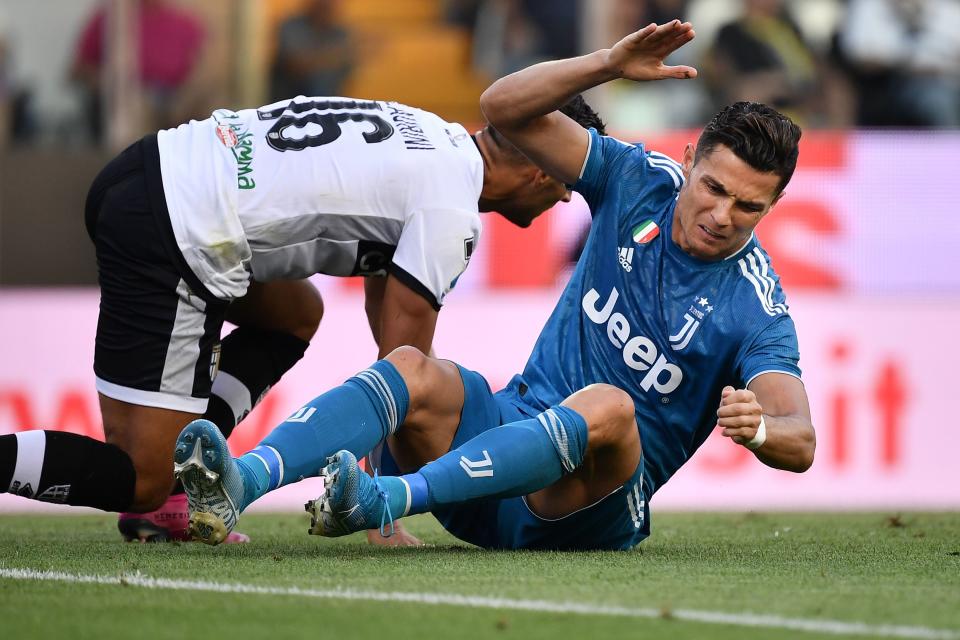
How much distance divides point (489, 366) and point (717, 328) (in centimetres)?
467

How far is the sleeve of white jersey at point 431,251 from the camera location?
4.46m

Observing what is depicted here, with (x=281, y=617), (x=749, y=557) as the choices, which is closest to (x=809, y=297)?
(x=749, y=557)

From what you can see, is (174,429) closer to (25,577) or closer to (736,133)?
(25,577)

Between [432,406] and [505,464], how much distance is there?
36 cm

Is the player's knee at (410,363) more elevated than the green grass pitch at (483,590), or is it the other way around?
the player's knee at (410,363)

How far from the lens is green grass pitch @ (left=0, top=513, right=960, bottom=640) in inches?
118

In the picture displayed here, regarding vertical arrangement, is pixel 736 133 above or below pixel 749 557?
above

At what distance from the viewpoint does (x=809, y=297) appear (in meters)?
9.16

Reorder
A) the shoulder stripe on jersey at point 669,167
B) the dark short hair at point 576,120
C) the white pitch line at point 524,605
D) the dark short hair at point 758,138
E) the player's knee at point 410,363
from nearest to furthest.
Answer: the white pitch line at point 524,605 → the player's knee at point 410,363 → the dark short hair at point 758,138 → the shoulder stripe on jersey at point 669,167 → the dark short hair at point 576,120

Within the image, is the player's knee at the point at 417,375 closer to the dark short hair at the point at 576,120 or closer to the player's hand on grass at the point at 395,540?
the player's hand on grass at the point at 395,540

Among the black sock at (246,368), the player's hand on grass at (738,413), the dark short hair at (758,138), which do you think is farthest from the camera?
the black sock at (246,368)

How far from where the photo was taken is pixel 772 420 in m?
3.79

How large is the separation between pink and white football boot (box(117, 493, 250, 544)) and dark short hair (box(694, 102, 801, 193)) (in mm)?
2101

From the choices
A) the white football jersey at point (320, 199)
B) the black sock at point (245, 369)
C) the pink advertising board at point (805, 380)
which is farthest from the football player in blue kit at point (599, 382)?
the pink advertising board at point (805, 380)
